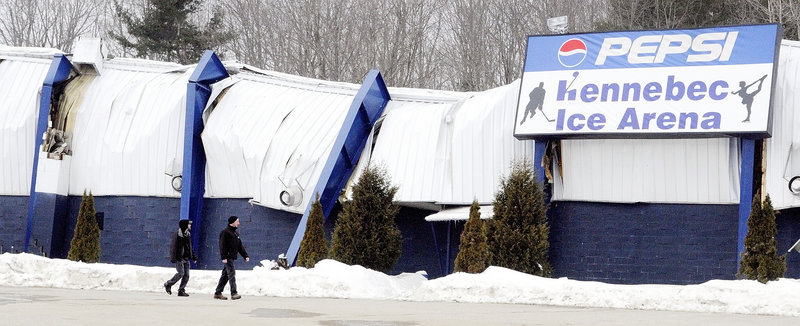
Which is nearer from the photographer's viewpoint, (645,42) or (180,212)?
(645,42)

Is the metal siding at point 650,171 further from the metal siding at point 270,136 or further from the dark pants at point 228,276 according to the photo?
the dark pants at point 228,276

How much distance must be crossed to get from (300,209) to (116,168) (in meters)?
5.59

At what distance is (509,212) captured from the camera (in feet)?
82.9

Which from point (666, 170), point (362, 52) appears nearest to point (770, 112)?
point (666, 170)

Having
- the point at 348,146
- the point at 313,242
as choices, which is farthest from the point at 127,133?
the point at 313,242

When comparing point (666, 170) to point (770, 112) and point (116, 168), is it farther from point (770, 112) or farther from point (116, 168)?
A: point (116, 168)

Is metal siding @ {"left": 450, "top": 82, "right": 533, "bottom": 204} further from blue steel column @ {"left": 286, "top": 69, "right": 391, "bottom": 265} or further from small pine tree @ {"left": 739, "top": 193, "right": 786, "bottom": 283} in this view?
small pine tree @ {"left": 739, "top": 193, "right": 786, "bottom": 283}

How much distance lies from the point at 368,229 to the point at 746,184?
309 inches

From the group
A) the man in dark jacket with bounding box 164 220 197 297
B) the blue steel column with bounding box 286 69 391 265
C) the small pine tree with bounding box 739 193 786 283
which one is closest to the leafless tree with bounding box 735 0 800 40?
the blue steel column with bounding box 286 69 391 265

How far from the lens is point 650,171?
2612cm

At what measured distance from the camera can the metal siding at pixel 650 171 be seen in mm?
25500

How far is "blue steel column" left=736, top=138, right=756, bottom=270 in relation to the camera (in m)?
24.6

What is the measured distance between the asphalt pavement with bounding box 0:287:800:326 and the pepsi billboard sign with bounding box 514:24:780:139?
721cm

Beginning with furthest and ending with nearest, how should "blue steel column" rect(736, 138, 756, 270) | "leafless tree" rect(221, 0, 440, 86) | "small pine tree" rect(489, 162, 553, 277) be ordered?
"leafless tree" rect(221, 0, 440, 86) → "small pine tree" rect(489, 162, 553, 277) → "blue steel column" rect(736, 138, 756, 270)
